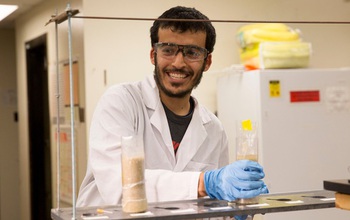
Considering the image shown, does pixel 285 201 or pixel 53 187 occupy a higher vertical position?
pixel 285 201

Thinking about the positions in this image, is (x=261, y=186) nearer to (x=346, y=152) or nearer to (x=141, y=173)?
(x=141, y=173)

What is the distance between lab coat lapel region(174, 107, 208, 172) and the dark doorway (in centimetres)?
373

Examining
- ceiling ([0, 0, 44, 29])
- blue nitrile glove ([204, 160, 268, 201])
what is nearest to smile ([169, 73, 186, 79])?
blue nitrile glove ([204, 160, 268, 201])

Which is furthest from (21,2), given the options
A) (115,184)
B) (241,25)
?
(115,184)

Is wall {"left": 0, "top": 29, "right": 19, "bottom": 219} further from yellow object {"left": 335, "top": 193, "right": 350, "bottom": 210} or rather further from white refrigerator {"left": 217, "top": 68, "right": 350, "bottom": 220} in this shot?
yellow object {"left": 335, "top": 193, "right": 350, "bottom": 210}

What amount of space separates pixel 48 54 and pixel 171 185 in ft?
12.1

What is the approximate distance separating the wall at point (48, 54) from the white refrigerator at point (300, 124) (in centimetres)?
120

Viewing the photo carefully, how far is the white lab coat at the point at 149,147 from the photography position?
1752mm

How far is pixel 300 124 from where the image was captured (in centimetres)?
379

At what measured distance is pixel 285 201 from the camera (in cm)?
153

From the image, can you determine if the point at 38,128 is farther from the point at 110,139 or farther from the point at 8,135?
the point at 110,139

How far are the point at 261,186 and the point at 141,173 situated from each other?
1.12 ft

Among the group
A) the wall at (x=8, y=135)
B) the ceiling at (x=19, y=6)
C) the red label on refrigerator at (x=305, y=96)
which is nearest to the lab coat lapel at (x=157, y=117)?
the red label on refrigerator at (x=305, y=96)

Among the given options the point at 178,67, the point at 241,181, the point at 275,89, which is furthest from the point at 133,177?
the point at 275,89
